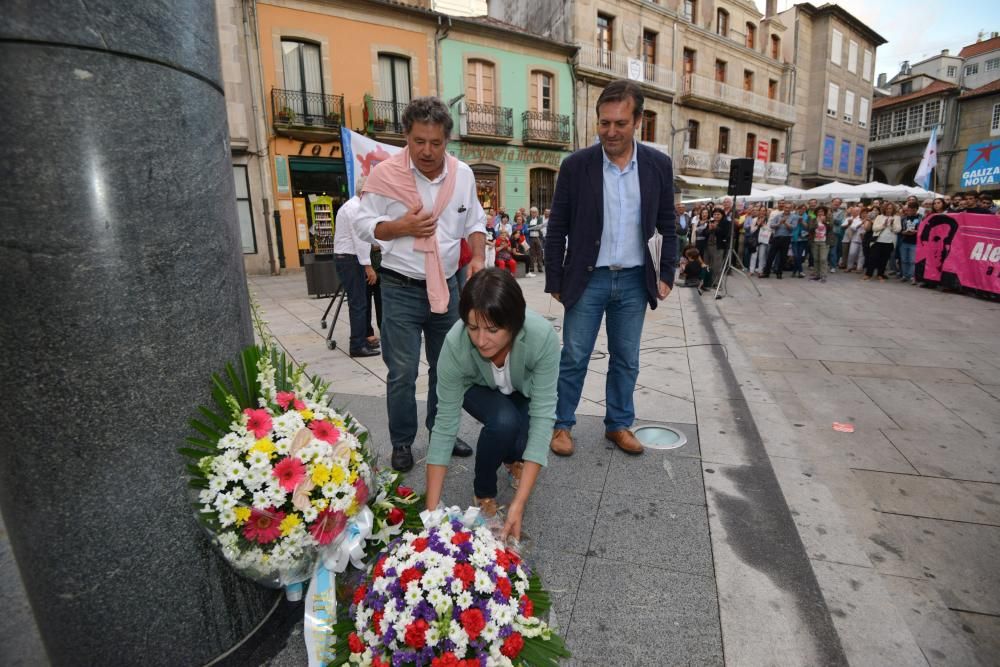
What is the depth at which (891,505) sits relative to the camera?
8.40 ft

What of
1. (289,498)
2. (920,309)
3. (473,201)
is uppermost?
(473,201)

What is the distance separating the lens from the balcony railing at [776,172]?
92.4 feet

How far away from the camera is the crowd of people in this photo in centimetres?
1079

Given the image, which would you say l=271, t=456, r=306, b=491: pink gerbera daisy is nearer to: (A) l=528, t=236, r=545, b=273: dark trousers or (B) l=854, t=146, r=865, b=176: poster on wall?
(A) l=528, t=236, r=545, b=273: dark trousers

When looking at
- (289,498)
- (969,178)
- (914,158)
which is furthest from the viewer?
(914,158)

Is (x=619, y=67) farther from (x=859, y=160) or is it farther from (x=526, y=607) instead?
(x=526, y=607)

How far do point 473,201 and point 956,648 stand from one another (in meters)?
2.61

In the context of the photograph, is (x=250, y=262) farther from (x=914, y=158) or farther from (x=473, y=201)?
(x=914, y=158)

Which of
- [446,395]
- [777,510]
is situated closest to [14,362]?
[446,395]

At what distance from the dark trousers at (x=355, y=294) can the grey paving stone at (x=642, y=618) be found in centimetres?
381

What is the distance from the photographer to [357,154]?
17.6 ft

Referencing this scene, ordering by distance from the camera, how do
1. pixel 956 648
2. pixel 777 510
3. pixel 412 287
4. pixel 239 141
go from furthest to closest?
pixel 239 141 < pixel 412 287 < pixel 777 510 < pixel 956 648

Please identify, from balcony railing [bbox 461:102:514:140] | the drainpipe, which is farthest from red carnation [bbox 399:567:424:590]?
balcony railing [bbox 461:102:514:140]

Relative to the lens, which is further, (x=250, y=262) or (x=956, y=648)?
(x=250, y=262)
